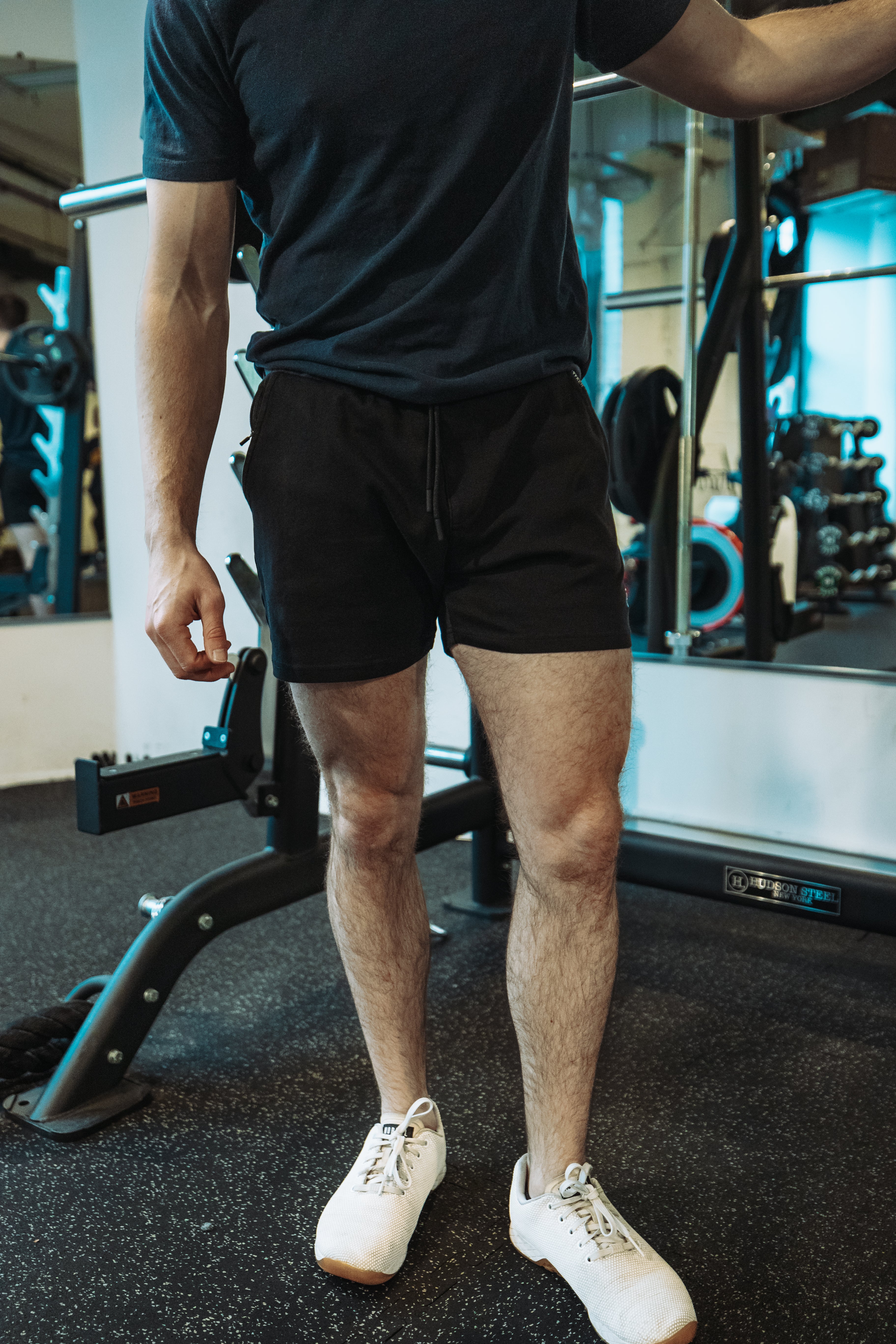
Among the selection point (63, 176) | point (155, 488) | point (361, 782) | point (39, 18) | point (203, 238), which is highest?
point (39, 18)

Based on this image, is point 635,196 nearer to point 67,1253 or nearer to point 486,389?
point 486,389

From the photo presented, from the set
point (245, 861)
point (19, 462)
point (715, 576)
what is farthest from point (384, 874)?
point (19, 462)

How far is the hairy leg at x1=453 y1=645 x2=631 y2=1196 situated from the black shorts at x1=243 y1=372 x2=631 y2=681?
36 millimetres

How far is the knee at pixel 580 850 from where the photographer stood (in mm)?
926

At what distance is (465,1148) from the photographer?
123 cm

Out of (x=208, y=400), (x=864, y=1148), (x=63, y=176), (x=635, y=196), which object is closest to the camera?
(x=208, y=400)

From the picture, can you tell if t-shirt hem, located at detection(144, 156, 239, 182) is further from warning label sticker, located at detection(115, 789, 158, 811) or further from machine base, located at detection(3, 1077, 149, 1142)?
machine base, located at detection(3, 1077, 149, 1142)

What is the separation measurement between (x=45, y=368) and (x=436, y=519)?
2534mm

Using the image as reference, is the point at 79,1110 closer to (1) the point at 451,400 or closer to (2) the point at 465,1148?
(2) the point at 465,1148

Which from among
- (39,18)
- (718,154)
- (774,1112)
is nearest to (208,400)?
(774,1112)

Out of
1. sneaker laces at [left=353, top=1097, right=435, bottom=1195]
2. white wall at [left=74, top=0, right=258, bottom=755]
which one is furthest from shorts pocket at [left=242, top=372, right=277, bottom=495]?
white wall at [left=74, top=0, right=258, bottom=755]

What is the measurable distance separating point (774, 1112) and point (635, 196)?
92.9 inches

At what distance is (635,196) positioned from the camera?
279cm

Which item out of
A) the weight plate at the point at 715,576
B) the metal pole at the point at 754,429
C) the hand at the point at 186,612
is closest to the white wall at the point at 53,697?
the weight plate at the point at 715,576
